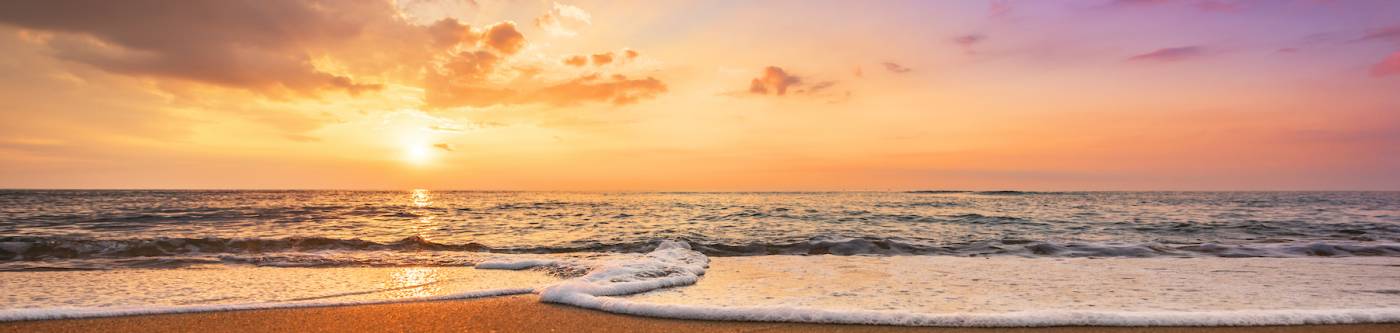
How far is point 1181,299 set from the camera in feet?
19.9

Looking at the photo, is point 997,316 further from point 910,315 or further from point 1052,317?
point 910,315

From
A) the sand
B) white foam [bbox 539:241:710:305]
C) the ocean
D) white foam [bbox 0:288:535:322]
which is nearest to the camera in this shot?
the sand

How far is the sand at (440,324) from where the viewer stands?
4715 mm

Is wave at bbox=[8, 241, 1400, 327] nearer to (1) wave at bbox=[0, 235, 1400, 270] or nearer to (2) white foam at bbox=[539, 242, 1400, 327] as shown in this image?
(2) white foam at bbox=[539, 242, 1400, 327]

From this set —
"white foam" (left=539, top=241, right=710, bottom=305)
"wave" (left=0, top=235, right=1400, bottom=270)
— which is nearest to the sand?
"white foam" (left=539, top=241, right=710, bottom=305)

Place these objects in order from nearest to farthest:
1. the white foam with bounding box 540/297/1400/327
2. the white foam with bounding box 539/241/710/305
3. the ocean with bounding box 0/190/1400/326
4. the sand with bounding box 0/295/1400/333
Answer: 1. the sand with bounding box 0/295/1400/333
2. the white foam with bounding box 540/297/1400/327
3. the ocean with bounding box 0/190/1400/326
4. the white foam with bounding box 539/241/710/305

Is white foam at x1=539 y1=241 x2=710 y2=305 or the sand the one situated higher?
white foam at x1=539 y1=241 x2=710 y2=305

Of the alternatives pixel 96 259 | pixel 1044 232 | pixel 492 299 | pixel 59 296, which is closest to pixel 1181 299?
pixel 492 299

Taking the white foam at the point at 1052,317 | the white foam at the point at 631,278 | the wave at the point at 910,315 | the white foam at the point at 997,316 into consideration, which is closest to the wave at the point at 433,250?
the white foam at the point at 631,278

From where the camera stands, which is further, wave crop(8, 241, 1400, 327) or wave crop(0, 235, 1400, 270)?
wave crop(0, 235, 1400, 270)

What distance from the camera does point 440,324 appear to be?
16.0 feet

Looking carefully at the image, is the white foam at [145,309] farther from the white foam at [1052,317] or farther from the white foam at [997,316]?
the white foam at [1052,317]

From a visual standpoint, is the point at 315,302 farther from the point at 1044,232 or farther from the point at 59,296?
the point at 1044,232

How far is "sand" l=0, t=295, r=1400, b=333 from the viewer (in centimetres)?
471
